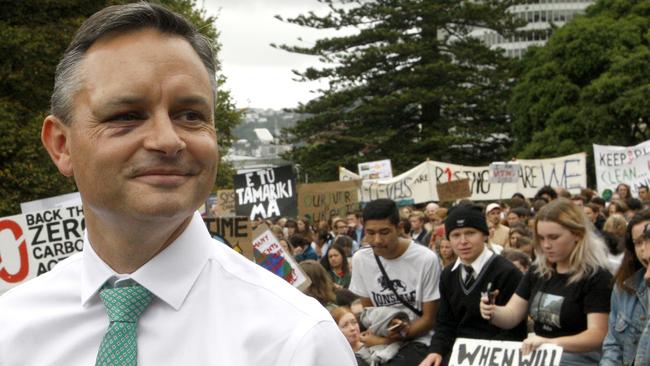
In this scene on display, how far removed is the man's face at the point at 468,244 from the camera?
7199 millimetres

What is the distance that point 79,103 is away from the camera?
81.1 inches

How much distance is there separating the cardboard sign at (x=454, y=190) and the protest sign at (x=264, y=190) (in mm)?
4322

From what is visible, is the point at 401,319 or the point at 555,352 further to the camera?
the point at 401,319

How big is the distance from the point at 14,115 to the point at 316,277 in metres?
15.8

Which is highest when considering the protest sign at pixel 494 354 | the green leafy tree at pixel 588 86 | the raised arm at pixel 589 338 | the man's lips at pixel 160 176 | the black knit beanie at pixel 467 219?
the green leafy tree at pixel 588 86

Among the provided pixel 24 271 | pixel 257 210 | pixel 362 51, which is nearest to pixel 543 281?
pixel 24 271

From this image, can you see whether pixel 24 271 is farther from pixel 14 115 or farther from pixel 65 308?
pixel 14 115

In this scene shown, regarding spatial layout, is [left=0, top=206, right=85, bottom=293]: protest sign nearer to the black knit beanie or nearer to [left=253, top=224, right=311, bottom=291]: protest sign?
[left=253, top=224, right=311, bottom=291]: protest sign

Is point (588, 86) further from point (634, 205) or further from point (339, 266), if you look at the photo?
point (339, 266)

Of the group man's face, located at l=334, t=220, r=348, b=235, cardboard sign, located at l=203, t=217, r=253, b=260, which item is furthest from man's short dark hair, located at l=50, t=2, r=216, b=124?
man's face, located at l=334, t=220, r=348, b=235

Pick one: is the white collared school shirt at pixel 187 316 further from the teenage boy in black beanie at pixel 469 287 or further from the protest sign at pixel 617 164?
the protest sign at pixel 617 164

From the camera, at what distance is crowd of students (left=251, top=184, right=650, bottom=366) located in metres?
6.23

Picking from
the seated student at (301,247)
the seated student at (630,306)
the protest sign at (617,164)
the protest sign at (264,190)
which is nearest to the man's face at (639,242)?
the seated student at (630,306)

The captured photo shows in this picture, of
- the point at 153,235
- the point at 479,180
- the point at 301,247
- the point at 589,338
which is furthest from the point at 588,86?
the point at 153,235
